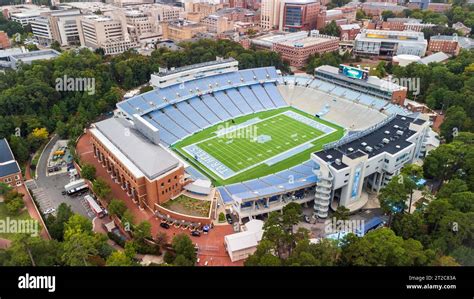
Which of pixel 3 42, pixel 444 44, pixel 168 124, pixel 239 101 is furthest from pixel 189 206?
pixel 3 42

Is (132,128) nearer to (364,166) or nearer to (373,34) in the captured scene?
(364,166)

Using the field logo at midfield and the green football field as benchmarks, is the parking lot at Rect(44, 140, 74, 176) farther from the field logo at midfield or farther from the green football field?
the field logo at midfield

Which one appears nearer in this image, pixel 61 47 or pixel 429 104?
pixel 429 104

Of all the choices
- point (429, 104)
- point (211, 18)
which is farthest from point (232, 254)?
point (211, 18)

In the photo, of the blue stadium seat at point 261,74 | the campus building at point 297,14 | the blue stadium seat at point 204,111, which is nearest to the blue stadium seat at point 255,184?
the blue stadium seat at point 204,111

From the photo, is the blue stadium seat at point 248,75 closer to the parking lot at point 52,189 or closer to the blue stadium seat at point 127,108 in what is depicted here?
the blue stadium seat at point 127,108

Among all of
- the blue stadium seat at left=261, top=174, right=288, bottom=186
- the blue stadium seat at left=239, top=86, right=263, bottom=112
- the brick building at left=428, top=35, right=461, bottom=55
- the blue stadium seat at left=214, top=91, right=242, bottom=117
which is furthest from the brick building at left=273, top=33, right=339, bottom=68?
the blue stadium seat at left=261, top=174, right=288, bottom=186
